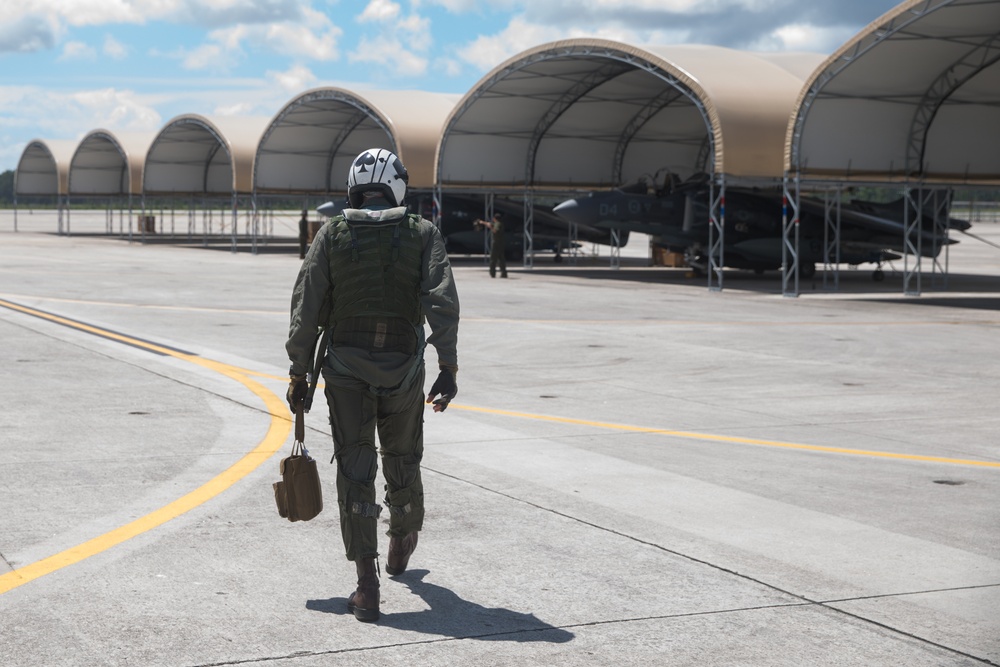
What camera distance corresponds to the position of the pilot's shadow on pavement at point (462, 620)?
5.20 m

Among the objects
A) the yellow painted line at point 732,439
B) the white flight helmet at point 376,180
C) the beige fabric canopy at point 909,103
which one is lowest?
the yellow painted line at point 732,439

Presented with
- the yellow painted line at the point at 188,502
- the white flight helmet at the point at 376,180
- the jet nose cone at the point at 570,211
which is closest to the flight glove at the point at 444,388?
the white flight helmet at the point at 376,180

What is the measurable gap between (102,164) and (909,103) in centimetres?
5524

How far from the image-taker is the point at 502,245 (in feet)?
114

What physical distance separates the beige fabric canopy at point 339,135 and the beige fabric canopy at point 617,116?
91.0 inches

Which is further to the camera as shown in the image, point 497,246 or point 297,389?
point 497,246

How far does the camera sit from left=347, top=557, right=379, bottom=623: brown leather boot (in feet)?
17.7

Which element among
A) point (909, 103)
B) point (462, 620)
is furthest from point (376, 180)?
point (909, 103)

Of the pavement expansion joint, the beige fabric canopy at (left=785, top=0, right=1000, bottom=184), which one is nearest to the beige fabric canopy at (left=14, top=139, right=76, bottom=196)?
the beige fabric canopy at (left=785, top=0, right=1000, bottom=184)

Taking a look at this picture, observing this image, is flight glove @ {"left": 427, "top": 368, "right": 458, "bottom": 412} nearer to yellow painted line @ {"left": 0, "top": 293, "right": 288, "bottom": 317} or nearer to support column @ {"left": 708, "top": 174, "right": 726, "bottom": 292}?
yellow painted line @ {"left": 0, "top": 293, "right": 288, "bottom": 317}

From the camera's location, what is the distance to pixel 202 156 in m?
64.0

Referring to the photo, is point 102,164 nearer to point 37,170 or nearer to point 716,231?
point 37,170

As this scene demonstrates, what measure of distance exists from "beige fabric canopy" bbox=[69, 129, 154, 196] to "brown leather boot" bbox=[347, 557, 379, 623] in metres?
61.5

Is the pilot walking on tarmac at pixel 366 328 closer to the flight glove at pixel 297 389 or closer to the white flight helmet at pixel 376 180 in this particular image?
the flight glove at pixel 297 389
